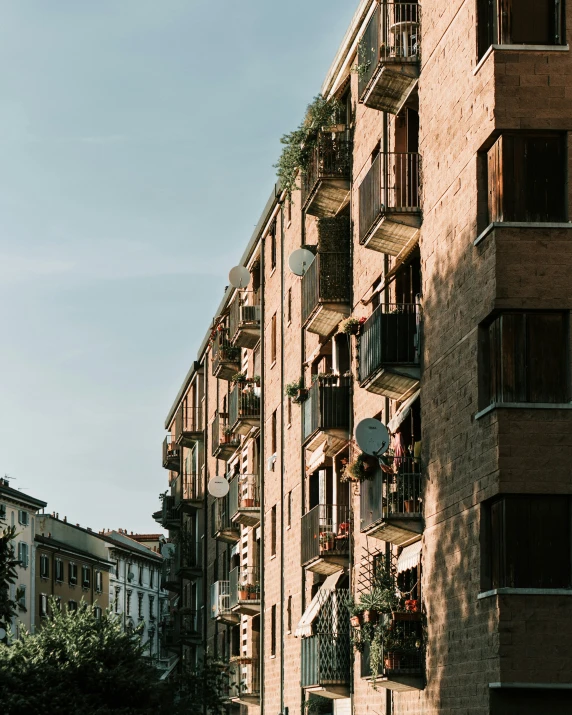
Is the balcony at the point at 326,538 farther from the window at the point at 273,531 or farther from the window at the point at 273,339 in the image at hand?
the window at the point at 273,339

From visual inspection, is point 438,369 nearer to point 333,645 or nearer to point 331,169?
point 333,645

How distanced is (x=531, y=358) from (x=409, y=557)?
6.11 m

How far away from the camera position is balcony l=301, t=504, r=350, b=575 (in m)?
33.2

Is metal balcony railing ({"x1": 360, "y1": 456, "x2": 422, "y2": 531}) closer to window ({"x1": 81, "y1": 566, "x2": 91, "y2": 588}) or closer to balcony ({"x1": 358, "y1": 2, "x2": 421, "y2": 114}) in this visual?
balcony ({"x1": 358, "y1": 2, "x2": 421, "y2": 114})

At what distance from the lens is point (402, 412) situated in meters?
27.3

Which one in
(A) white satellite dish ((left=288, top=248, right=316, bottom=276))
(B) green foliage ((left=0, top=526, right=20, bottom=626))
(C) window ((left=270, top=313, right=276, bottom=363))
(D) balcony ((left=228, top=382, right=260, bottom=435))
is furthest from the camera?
(D) balcony ((left=228, top=382, right=260, bottom=435))

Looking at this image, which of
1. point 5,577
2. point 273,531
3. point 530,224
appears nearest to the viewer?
point 530,224

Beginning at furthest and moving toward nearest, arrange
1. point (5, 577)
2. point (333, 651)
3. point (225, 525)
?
point (225, 525) < point (333, 651) < point (5, 577)

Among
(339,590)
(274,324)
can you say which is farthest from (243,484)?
(339,590)

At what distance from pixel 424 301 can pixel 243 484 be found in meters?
24.0

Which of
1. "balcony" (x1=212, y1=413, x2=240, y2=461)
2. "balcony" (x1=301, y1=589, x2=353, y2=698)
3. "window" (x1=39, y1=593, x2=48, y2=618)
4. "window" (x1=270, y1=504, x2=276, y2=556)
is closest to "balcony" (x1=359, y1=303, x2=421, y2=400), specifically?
"balcony" (x1=301, y1=589, x2=353, y2=698)

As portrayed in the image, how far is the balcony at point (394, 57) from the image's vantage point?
2727 cm

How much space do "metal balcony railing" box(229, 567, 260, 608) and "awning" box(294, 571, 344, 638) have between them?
12.3 meters

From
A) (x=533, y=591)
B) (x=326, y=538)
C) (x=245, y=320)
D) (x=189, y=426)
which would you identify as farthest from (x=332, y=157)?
(x=189, y=426)
